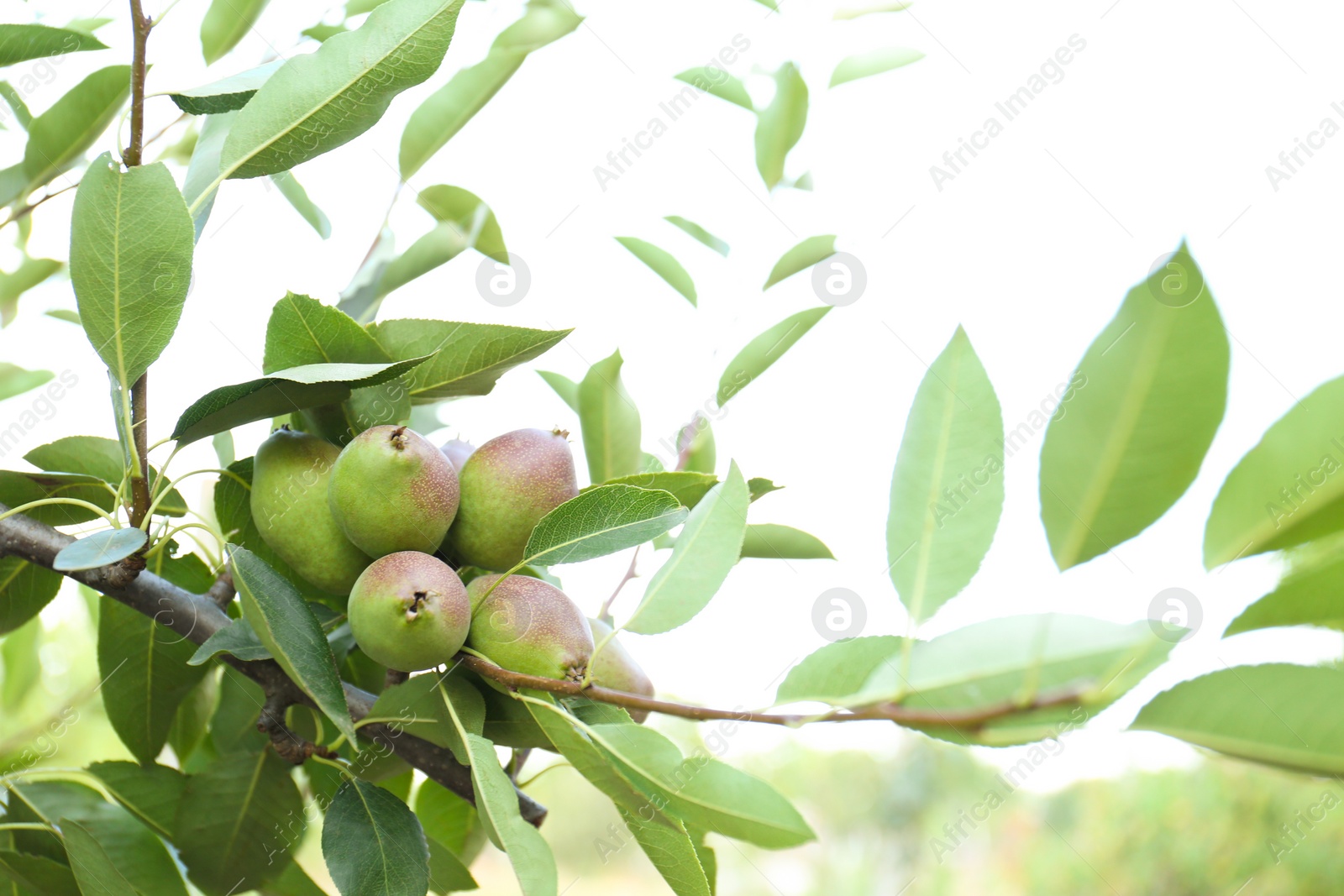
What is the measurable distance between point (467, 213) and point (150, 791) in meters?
0.48

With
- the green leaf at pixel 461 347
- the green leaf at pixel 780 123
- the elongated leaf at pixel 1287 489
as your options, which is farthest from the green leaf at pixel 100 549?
the green leaf at pixel 780 123

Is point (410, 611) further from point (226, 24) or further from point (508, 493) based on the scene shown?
point (226, 24)

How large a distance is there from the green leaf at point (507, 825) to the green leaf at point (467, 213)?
0.45 meters

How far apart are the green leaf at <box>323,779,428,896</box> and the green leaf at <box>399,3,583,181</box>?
497 millimetres

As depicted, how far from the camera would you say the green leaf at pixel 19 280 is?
802 millimetres

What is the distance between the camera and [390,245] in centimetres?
76

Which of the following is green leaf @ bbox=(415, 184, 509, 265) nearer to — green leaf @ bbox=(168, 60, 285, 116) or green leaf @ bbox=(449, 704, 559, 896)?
green leaf @ bbox=(168, 60, 285, 116)

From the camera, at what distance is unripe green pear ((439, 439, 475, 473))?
49 cm

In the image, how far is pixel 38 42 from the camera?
20.4 inches

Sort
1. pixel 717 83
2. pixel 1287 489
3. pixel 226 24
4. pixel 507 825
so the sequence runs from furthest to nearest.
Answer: pixel 717 83
pixel 226 24
pixel 507 825
pixel 1287 489

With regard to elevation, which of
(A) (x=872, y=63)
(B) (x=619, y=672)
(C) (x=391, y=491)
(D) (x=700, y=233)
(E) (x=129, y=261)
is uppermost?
(A) (x=872, y=63)

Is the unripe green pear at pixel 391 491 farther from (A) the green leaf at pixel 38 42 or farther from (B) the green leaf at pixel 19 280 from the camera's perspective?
(B) the green leaf at pixel 19 280

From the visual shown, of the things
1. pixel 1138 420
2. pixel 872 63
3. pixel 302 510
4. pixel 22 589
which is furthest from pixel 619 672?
pixel 872 63

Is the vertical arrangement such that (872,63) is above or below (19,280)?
above
